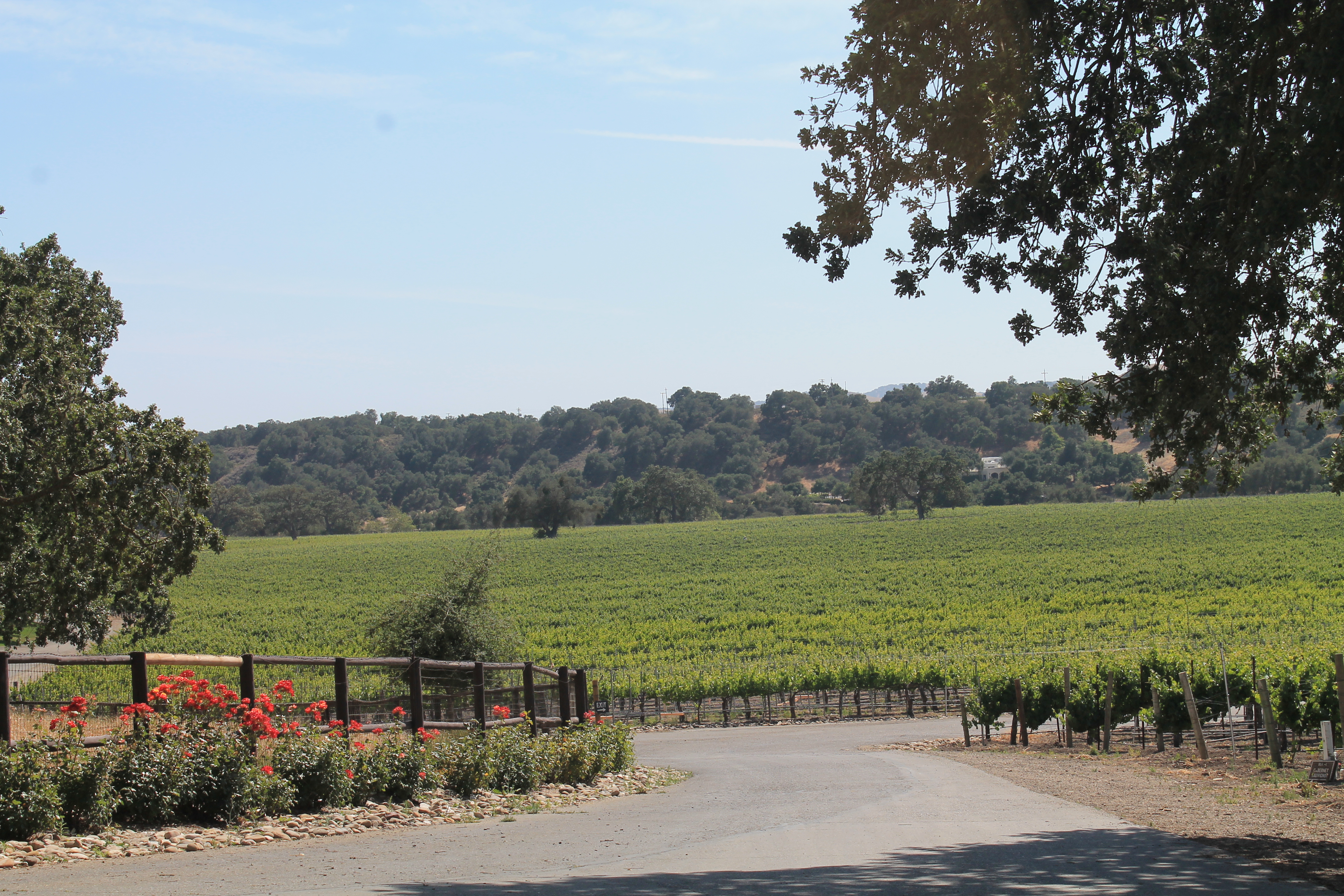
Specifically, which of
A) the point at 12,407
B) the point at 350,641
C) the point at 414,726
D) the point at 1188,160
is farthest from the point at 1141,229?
the point at 350,641

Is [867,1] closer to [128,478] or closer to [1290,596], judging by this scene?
[128,478]

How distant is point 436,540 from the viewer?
118 meters

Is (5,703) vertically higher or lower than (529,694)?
higher

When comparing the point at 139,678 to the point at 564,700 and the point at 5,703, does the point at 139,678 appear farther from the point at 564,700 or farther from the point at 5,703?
the point at 564,700

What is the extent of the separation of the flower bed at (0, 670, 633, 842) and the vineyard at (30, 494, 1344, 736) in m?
2.56

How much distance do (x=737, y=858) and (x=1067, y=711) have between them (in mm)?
16294

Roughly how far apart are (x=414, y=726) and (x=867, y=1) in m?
8.23

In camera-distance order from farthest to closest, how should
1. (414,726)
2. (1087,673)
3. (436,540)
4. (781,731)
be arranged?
(436,540)
(781,731)
(1087,673)
(414,726)

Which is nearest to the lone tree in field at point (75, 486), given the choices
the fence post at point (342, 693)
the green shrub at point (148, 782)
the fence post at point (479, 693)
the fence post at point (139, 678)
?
the fence post at point (479, 693)

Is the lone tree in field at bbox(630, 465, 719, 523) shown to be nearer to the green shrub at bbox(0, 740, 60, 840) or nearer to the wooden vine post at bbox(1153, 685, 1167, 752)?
the wooden vine post at bbox(1153, 685, 1167, 752)

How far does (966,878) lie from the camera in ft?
23.3

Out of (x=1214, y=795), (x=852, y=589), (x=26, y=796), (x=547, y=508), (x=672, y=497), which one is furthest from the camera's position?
(x=672, y=497)

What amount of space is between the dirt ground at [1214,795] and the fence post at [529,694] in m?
6.47

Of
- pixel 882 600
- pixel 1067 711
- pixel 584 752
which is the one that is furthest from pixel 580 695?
pixel 882 600
